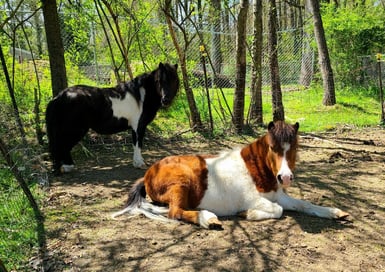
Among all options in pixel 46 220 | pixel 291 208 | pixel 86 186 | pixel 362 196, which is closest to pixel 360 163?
pixel 362 196

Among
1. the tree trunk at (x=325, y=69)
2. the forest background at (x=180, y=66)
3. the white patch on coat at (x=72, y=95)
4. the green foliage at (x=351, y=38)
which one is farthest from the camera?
the green foliage at (x=351, y=38)

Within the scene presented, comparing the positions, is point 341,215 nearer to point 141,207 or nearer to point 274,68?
point 141,207

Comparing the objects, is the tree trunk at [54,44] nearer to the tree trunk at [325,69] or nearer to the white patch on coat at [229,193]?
the white patch on coat at [229,193]

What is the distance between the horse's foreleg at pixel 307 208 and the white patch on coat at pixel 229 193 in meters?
0.31

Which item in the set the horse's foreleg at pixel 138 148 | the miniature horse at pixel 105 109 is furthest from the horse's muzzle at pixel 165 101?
the horse's foreleg at pixel 138 148

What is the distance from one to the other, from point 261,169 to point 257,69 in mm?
5129

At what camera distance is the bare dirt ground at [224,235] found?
3090 mm

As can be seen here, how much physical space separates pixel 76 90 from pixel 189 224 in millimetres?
3091

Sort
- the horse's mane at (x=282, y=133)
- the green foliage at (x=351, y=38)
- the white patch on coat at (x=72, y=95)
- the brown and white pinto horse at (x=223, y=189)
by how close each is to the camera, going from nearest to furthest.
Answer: the horse's mane at (x=282, y=133) < the brown and white pinto horse at (x=223, y=189) < the white patch on coat at (x=72, y=95) < the green foliage at (x=351, y=38)

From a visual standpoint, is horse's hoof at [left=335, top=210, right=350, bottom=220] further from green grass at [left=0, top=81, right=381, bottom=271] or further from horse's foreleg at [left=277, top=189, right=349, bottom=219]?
green grass at [left=0, top=81, right=381, bottom=271]

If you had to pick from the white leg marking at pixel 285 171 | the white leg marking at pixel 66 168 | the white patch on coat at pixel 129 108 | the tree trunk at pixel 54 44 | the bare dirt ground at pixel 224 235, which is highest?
the tree trunk at pixel 54 44

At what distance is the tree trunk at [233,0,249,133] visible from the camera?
26.0 feet

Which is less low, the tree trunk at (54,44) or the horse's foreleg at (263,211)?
the tree trunk at (54,44)

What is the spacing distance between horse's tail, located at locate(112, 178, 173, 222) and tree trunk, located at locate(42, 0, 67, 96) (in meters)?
3.45
